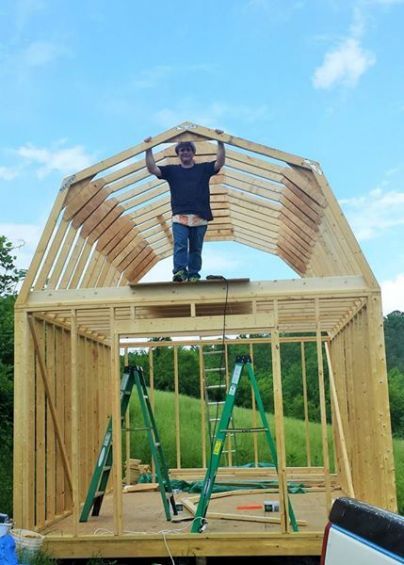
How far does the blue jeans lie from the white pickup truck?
5.67 meters

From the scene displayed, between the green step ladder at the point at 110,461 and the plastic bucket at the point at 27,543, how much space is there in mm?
1263

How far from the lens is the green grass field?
1577 centimetres

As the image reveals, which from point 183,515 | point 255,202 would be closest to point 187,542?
point 183,515

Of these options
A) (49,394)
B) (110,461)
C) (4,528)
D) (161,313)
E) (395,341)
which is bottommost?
(4,528)

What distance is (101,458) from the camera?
27.0ft

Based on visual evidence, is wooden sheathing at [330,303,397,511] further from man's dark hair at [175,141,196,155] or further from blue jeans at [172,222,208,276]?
man's dark hair at [175,141,196,155]

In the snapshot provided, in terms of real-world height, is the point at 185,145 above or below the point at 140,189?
above

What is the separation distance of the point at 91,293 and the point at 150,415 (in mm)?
1740

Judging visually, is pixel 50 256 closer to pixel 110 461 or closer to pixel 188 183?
pixel 188 183

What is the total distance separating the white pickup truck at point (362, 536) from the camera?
2.11m

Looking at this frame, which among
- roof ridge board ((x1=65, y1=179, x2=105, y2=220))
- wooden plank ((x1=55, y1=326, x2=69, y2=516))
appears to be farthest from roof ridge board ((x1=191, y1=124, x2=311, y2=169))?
wooden plank ((x1=55, y1=326, x2=69, y2=516))

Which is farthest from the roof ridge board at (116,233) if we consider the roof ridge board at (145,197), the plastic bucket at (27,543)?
the plastic bucket at (27,543)

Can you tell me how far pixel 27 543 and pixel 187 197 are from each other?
3.97 metres

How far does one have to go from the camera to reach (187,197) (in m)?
8.10
